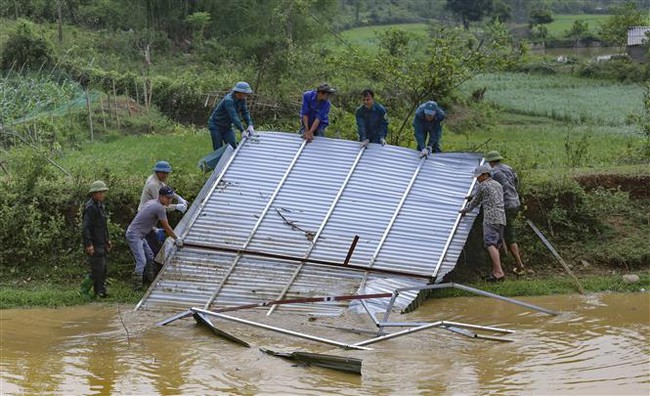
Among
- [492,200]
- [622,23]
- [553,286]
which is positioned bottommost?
[553,286]

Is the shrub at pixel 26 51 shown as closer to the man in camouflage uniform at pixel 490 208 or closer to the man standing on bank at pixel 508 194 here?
the man standing on bank at pixel 508 194

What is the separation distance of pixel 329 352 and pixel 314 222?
2.95m

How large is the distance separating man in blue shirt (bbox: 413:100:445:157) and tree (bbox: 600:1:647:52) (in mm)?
33757

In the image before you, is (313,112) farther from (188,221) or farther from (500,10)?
(500,10)

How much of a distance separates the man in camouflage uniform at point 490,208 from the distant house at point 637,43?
98.1ft

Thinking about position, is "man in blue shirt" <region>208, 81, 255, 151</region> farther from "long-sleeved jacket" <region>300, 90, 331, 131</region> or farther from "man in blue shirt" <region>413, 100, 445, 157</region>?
"man in blue shirt" <region>413, 100, 445, 157</region>

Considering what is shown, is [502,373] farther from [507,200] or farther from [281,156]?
[281,156]

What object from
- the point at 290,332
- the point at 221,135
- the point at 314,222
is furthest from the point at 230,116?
the point at 290,332

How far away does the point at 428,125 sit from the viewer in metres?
13.0

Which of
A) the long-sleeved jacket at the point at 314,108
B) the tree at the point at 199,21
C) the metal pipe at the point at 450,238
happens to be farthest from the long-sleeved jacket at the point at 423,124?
the tree at the point at 199,21

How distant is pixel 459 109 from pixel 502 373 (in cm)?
1842

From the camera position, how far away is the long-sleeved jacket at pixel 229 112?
41.7 ft

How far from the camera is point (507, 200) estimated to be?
463 inches

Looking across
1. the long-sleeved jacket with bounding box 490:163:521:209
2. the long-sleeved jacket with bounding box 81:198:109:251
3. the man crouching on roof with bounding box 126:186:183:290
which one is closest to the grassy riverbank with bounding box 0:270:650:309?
the man crouching on roof with bounding box 126:186:183:290
